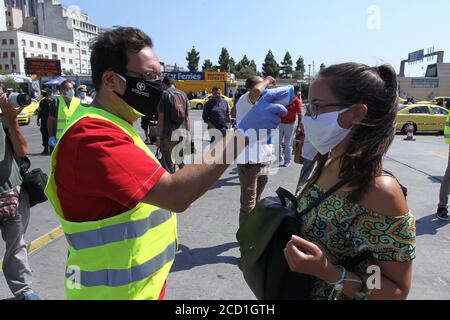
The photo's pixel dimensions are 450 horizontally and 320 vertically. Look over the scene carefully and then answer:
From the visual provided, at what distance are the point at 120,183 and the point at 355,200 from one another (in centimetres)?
86

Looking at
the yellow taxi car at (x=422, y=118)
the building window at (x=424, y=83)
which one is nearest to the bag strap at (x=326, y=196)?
the yellow taxi car at (x=422, y=118)

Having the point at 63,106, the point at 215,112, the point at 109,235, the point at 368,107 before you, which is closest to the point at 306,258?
the point at 368,107

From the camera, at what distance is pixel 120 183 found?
1.29 m

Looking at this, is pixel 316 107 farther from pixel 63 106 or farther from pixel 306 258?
pixel 63 106

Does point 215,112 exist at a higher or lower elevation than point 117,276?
higher

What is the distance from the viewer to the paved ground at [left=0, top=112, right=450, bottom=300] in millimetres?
3406

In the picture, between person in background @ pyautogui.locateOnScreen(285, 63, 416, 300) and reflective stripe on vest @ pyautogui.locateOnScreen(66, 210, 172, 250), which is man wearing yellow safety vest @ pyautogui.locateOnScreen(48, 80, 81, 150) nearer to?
reflective stripe on vest @ pyautogui.locateOnScreen(66, 210, 172, 250)

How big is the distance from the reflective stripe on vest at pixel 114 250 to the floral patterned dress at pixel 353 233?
650 millimetres

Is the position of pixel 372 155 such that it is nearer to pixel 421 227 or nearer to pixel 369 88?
pixel 369 88

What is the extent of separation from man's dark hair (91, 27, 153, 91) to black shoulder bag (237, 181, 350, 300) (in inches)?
34.0

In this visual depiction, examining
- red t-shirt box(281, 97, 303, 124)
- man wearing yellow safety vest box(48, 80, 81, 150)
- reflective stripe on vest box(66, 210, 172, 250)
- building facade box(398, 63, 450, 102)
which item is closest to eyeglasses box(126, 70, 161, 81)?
reflective stripe on vest box(66, 210, 172, 250)

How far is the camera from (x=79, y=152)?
1.33 m

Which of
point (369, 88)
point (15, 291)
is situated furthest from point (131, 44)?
point (15, 291)
